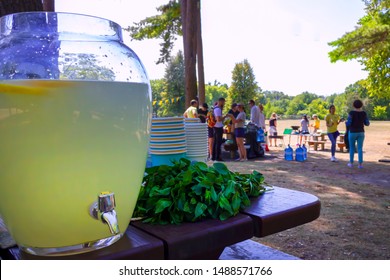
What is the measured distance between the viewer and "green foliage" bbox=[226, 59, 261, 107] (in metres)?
37.6

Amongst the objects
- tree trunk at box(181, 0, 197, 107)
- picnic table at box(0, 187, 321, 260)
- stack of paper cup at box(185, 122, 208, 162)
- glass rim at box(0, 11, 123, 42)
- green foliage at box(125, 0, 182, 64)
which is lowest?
picnic table at box(0, 187, 321, 260)

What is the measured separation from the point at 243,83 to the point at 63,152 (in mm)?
37978

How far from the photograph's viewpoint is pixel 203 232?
0.90 meters

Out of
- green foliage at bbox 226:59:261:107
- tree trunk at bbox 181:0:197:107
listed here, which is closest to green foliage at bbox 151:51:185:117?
green foliage at bbox 226:59:261:107

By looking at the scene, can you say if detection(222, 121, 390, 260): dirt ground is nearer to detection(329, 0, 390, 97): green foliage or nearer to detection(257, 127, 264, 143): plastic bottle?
detection(257, 127, 264, 143): plastic bottle

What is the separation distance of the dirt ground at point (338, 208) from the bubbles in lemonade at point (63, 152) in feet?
8.20

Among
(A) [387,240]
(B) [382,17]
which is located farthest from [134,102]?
(B) [382,17]

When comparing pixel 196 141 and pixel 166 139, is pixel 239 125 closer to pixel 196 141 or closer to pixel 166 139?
pixel 196 141

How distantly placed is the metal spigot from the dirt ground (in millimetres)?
2489

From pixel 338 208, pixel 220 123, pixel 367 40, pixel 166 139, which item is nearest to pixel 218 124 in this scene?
pixel 220 123

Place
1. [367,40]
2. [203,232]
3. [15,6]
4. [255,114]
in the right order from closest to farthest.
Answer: [203,232] → [15,6] → [255,114] → [367,40]

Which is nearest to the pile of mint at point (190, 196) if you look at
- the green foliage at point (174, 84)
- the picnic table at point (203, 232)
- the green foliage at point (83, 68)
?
the picnic table at point (203, 232)

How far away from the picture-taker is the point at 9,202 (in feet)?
2.47

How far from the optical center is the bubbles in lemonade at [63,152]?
67 centimetres
